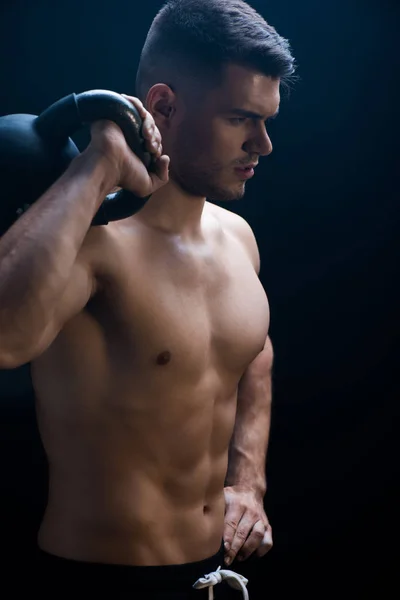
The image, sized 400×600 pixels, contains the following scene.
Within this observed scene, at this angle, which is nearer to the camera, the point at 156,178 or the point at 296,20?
the point at 156,178

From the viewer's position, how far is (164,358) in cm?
117

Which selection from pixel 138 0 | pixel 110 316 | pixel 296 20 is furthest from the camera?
pixel 296 20

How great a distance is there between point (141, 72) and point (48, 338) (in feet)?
1.72

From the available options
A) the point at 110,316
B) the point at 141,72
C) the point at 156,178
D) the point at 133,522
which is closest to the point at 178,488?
the point at 133,522

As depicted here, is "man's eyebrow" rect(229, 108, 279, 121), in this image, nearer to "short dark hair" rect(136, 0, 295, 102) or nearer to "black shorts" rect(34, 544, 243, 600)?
"short dark hair" rect(136, 0, 295, 102)

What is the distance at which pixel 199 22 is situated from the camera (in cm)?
124

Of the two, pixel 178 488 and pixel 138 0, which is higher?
pixel 138 0

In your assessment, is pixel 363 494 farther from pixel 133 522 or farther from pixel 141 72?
pixel 141 72

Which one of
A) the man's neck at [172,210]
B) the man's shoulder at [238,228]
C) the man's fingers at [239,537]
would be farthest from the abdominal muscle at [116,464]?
the man's shoulder at [238,228]

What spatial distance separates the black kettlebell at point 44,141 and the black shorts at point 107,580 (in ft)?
1.59

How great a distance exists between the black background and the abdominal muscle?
29.8 inches

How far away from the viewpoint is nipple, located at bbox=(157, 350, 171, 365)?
1.16 meters

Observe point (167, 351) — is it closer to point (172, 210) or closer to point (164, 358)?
point (164, 358)

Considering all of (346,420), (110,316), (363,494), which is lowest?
(363,494)
